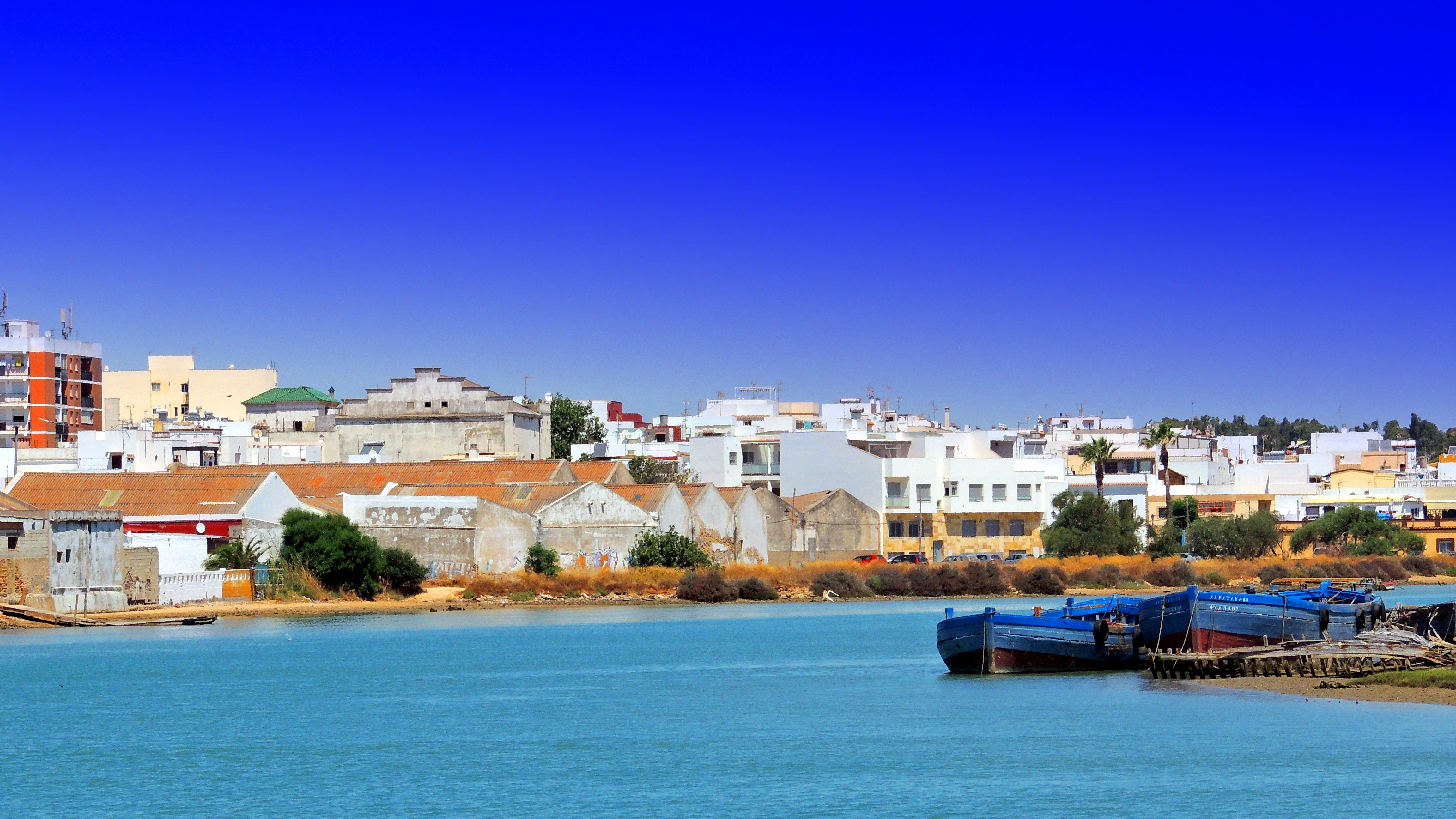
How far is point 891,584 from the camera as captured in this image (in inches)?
3009

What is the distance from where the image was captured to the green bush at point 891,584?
249 ft

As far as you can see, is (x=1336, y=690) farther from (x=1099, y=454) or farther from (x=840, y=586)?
(x=1099, y=454)

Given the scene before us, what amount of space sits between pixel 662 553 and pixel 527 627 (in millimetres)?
15058

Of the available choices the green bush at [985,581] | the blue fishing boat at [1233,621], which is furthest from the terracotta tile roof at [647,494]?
the blue fishing boat at [1233,621]

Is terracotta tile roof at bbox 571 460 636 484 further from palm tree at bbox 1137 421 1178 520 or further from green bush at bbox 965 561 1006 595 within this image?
palm tree at bbox 1137 421 1178 520

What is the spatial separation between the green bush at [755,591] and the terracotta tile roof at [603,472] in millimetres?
9029

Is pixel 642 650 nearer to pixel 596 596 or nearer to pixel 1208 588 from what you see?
pixel 596 596

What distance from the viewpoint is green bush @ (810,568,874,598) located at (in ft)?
247

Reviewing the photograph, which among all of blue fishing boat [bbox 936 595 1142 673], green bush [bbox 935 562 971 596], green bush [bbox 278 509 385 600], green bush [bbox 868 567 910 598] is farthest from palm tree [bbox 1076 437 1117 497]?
blue fishing boat [bbox 936 595 1142 673]

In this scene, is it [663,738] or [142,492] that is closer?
[663,738]

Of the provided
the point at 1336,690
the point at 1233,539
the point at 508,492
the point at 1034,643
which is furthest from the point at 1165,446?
the point at 1336,690

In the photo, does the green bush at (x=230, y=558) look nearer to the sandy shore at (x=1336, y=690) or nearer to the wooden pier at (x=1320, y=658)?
the wooden pier at (x=1320, y=658)

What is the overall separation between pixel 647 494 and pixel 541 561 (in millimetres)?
6670

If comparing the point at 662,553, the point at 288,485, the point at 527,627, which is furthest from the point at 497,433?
the point at 527,627
